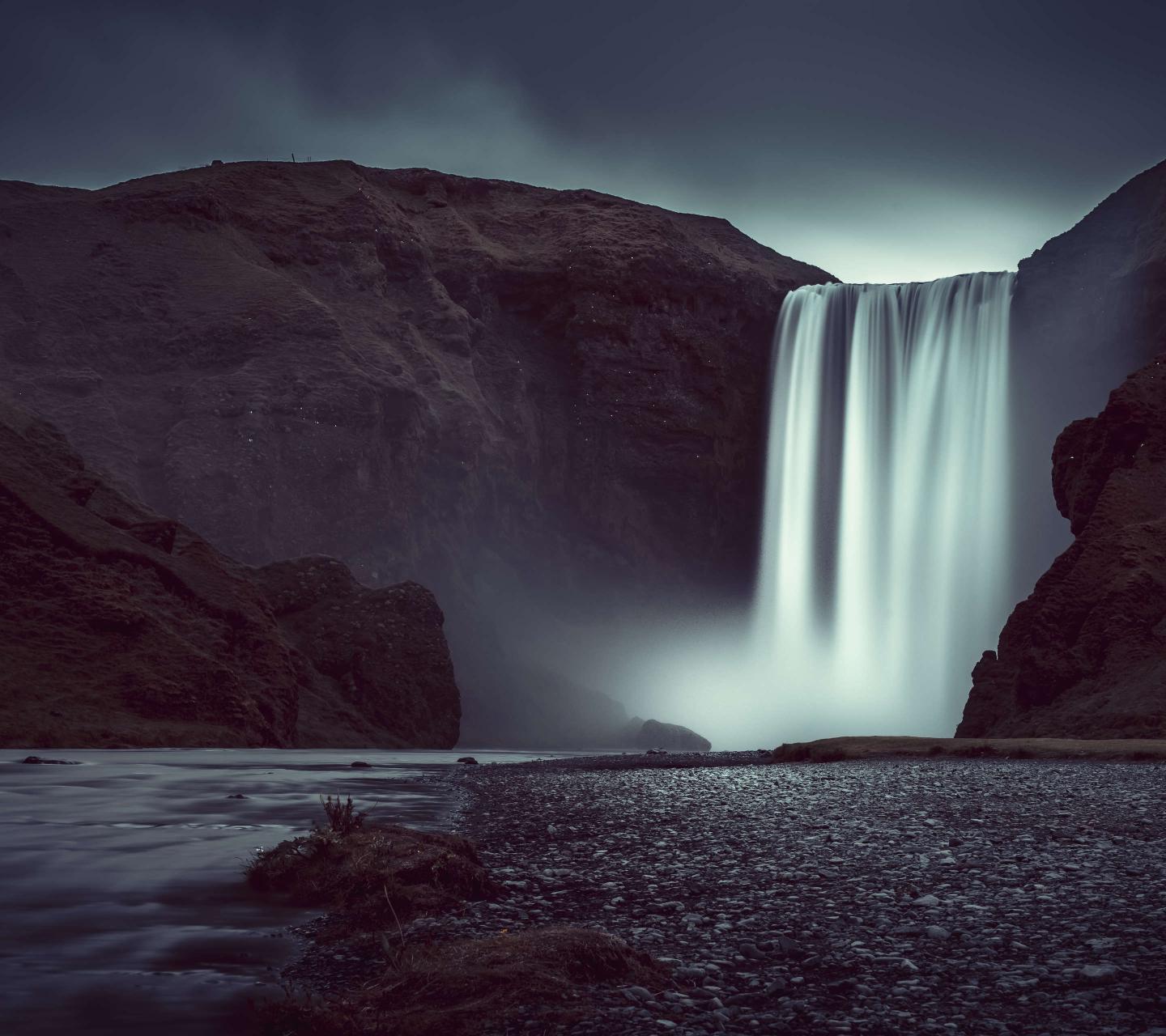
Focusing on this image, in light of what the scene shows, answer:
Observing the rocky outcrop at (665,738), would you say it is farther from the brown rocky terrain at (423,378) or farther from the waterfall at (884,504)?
the waterfall at (884,504)

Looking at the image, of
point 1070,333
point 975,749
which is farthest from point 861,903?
point 1070,333

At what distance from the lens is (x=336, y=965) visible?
7133 millimetres

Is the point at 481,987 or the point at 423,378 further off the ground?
the point at 423,378

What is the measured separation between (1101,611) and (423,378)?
52395mm

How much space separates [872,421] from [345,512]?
3631 centimetres

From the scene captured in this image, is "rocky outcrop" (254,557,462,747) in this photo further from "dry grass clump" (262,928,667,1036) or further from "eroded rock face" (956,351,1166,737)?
"dry grass clump" (262,928,667,1036)

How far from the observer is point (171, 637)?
39.2m

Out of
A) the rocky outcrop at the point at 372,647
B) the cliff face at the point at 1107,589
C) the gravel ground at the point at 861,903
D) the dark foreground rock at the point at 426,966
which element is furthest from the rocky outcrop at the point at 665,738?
the dark foreground rock at the point at 426,966

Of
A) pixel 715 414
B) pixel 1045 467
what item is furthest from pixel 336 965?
pixel 715 414

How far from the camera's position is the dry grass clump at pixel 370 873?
8.61 m

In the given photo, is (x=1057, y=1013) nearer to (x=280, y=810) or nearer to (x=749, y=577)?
(x=280, y=810)

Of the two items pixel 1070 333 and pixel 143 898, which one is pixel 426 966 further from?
pixel 1070 333

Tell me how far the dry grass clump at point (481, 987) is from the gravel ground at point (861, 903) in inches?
10.3

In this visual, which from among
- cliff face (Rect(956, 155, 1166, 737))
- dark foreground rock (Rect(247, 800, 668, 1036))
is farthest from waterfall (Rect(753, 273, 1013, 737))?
dark foreground rock (Rect(247, 800, 668, 1036))
